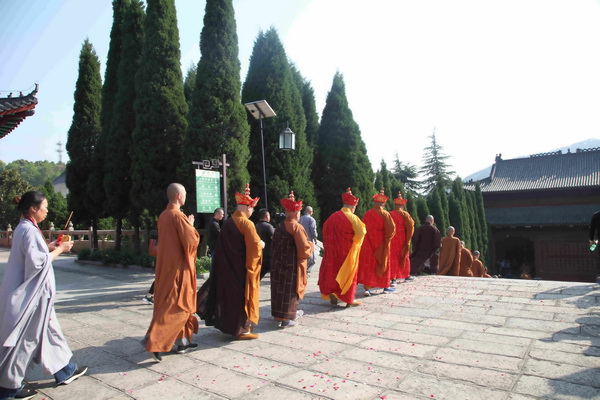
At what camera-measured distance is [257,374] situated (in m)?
3.56

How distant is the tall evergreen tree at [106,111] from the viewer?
14.2 m

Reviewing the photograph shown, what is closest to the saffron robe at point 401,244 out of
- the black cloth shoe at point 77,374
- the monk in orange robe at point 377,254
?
the monk in orange robe at point 377,254

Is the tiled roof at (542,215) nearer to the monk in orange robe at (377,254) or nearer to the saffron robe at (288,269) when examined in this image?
the monk in orange robe at (377,254)

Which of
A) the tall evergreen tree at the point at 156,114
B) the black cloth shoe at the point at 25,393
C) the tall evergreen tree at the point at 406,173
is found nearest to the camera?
the black cloth shoe at the point at 25,393

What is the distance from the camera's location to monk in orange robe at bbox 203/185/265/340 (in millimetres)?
4574

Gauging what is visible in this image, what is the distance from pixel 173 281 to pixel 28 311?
1.19m

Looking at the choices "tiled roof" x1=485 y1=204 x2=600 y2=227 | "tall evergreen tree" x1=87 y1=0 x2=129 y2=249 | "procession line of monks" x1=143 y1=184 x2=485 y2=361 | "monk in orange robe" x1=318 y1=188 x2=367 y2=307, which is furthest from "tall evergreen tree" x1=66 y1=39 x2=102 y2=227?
"tiled roof" x1=485 y1=204 x2=600 y2=227

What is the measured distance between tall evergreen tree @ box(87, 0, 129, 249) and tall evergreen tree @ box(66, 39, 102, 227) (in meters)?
0.50

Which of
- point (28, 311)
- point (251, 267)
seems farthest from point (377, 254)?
point (28, 311)

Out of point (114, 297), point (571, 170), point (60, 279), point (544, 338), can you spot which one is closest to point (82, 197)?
point (60, 279)

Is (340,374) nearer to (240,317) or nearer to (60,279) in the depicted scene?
(240,317)

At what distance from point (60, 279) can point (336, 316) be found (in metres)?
8.39

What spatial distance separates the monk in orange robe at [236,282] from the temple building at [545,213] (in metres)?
25.2

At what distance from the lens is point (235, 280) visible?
461cm
